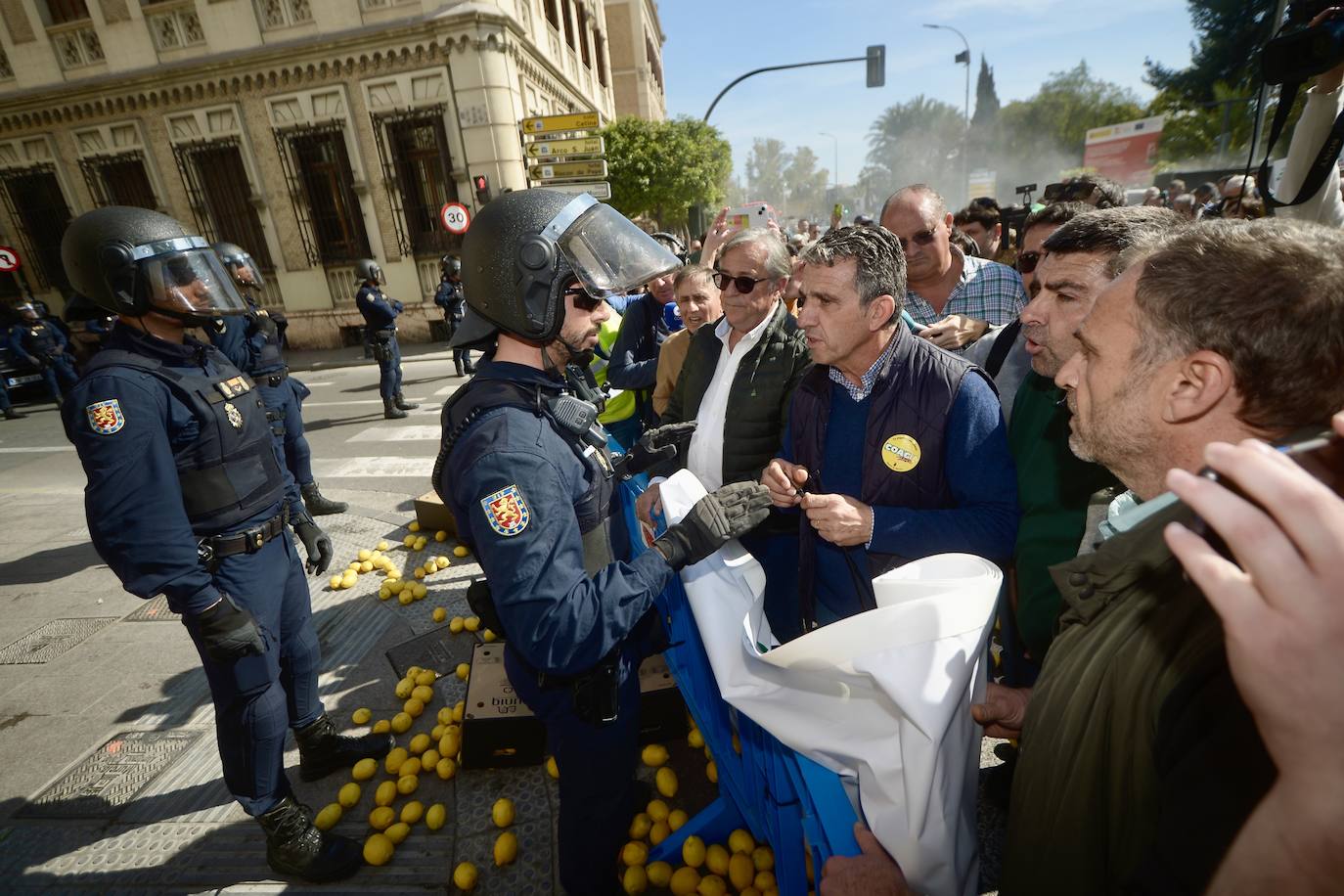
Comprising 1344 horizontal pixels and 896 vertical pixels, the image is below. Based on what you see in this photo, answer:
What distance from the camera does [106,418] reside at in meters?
1.99

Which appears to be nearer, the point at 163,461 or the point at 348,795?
the point at 163,461

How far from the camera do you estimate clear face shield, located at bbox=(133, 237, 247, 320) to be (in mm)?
2276

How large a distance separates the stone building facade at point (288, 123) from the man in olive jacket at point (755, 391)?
14453mm

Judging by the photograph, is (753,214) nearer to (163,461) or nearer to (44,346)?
(163,461)

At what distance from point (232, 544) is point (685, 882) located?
7.45 feet

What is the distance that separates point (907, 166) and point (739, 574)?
121374mm

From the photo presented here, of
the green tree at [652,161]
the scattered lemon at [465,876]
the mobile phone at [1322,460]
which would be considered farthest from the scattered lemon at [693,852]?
the green tree at [652,161]

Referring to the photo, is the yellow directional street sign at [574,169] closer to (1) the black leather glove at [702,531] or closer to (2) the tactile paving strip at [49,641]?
(2) the tactile paving strip at [49,641]

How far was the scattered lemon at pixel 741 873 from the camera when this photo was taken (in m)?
2.21

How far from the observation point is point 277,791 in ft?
7.97

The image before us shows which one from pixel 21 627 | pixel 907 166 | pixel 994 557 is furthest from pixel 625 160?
pixel 907 166

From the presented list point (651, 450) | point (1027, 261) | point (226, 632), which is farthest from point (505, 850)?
point (1027, 261)

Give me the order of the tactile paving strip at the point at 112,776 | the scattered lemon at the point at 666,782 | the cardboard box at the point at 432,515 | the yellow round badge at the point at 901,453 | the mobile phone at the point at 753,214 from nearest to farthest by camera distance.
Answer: the yellow round badge at the point at 901,453, the scattered lemon at the point at 666,782, the tactile paving strip at the point at 112,776, the cardboard box at the point at 432,515, the mobile phone at the point at 753,214

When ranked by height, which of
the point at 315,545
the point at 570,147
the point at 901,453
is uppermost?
the point at 570,147
